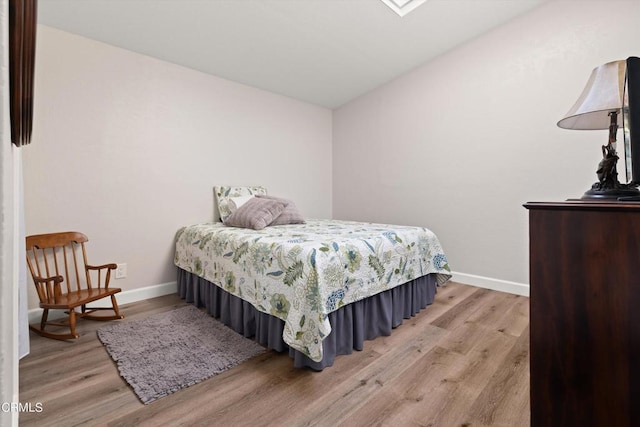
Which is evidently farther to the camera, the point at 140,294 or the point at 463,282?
the point at 463,282

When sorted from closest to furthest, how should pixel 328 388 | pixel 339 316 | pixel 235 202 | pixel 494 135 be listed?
1. pixel 328 388
2. pixel 339 316
3. pixel 494 135
4. pixel 235 202

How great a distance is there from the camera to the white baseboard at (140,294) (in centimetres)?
220

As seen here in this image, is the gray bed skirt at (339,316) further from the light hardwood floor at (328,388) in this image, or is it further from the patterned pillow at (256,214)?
the patterned pillow at (256,214)

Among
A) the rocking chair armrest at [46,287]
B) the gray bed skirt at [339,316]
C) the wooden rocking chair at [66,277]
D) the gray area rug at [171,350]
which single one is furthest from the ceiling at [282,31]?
the gray area rug at [171,350]

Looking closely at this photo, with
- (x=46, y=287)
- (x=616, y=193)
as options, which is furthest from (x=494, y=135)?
(x=46, y=287)

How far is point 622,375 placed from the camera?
2.37ft

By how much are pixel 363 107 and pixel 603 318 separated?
A: 3553 mm

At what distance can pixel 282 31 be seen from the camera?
2543 mm

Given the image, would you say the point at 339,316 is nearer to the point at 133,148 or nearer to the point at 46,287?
the point at 46,287

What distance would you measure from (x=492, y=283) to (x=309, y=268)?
2220 millimetres

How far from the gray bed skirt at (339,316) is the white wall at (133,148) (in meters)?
0.73

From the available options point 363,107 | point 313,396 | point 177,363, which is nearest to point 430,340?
point 313,396

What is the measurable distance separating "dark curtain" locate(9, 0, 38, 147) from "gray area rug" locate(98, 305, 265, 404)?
127 centimetres

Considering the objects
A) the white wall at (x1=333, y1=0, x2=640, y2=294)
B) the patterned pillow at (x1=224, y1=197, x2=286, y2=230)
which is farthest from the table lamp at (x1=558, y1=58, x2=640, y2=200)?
the patterned pillow at (x1=224, y1=197, x2=286, y2=230)
